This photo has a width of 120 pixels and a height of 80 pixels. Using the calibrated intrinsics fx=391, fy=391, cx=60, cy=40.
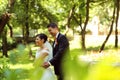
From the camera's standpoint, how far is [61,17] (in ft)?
105

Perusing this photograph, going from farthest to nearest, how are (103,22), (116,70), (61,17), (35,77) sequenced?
(103,22) < (61,17) < (35,77) < (116,70)

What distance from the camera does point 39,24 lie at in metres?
30.4

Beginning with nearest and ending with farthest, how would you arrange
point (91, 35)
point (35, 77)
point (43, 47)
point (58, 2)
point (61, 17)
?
point (35, 77), point (43, 47), point (58, 2), point (61, 17), point (91, 35)

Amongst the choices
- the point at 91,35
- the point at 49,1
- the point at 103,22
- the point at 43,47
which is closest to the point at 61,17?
the point at 49,1

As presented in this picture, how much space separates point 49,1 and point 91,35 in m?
20.7

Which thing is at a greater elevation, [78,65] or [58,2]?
[78,65]

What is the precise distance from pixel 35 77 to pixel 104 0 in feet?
97.2

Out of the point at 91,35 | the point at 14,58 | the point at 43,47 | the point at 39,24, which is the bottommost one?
the point at 91,35

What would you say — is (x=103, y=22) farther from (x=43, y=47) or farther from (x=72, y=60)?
(x=72, y=60)

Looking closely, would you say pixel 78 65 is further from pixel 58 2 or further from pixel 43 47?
pixel 58 2

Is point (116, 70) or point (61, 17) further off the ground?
point (116, 70)

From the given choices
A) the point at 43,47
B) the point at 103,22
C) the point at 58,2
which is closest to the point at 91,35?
the point at 103,22

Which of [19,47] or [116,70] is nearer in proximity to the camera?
[116,70]

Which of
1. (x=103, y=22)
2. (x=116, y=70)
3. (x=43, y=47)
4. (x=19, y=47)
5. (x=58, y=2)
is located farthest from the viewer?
(x=103, y=22)
